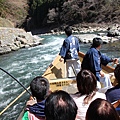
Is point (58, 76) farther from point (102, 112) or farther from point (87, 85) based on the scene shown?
Result: point (102, 112)

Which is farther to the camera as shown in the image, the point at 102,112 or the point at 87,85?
the point at 87,85

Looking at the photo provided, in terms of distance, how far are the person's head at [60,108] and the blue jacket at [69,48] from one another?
3.32 meters

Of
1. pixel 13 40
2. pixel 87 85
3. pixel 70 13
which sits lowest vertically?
pixel 13 40

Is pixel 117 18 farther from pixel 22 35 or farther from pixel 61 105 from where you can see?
pixel 61 105

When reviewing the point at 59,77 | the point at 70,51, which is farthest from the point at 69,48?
the point at 59,77

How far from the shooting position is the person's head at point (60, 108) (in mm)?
1751

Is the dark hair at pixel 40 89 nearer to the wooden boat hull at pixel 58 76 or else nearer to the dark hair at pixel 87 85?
the dark hair at pixel 87 85

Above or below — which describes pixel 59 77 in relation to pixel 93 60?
below

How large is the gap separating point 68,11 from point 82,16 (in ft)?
13.5

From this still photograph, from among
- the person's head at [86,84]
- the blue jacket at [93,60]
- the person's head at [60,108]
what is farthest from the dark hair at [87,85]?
the blue jacket at [93,60]

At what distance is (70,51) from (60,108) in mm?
3476

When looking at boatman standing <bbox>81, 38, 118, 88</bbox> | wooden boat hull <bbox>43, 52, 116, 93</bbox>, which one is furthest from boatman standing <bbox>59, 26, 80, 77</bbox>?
boatman standing <bbox>81, 38, 118, 88</bbox>

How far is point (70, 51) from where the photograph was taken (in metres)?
5.18

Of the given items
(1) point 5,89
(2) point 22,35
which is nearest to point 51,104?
(1) point 5,89
